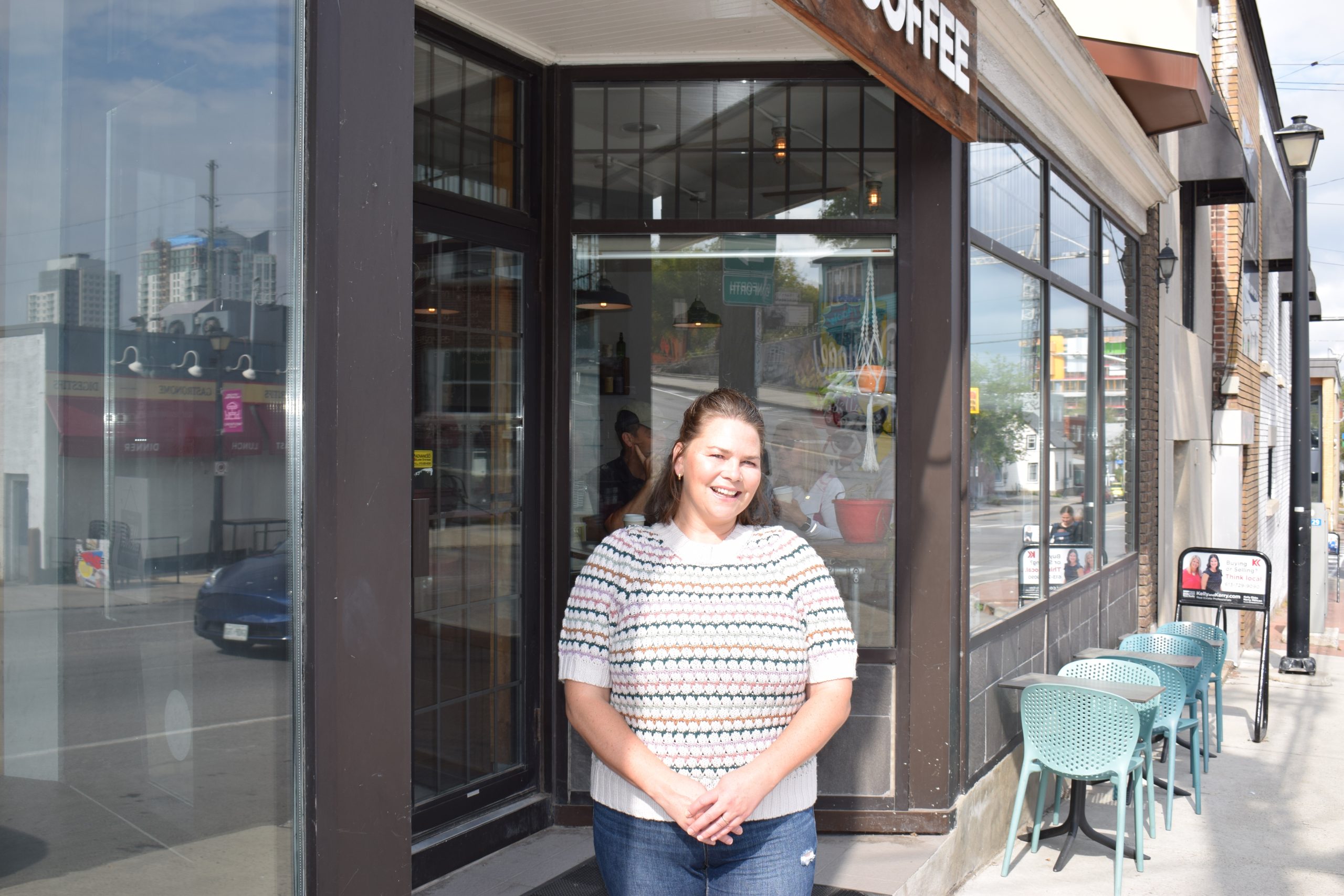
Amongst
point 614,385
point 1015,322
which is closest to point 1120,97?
point 1015,322

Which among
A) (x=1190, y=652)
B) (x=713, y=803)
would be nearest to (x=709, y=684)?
(x=713, y=803)

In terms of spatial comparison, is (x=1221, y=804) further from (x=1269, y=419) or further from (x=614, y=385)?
(x=1269, y=419)

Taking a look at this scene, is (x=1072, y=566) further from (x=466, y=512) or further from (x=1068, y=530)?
(x=466, y=512)

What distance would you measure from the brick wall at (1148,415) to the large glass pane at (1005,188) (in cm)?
367

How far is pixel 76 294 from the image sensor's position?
1.74 meters

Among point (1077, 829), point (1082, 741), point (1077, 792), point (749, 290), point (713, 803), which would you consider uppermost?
point (749, 290)

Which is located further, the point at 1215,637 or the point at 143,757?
the point at 1215,637

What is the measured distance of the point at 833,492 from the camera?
5055 millimetres

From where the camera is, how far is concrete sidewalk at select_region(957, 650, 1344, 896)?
5430mm

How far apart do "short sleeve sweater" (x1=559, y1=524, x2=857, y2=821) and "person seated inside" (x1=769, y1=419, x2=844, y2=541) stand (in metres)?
2.51

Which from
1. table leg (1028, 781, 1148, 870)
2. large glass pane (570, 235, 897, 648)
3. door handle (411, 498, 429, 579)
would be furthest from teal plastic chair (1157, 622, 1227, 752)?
door handle (411, 498, 429, 579)

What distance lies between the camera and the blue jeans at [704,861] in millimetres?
2383

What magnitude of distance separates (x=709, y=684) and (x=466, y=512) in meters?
2.25

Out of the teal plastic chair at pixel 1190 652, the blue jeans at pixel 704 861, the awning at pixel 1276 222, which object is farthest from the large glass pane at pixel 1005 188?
the awning at pixel 1276 222
